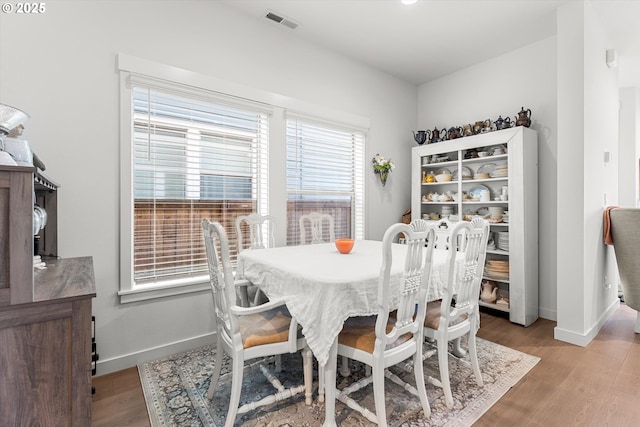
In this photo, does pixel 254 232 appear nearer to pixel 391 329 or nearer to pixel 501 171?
pixel 391 329

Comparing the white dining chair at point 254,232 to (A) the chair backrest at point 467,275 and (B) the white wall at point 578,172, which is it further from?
(B) the white wall at point 578,172

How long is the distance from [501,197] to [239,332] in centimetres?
319

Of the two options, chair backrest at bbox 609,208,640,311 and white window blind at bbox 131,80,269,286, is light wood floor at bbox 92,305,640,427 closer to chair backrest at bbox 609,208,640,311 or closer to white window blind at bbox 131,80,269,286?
chair backrest at bbox 609,208,640,311

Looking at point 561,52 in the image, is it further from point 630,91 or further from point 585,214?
point 630,91

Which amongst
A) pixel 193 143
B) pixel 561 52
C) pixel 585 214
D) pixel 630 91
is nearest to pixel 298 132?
pixel 193 143

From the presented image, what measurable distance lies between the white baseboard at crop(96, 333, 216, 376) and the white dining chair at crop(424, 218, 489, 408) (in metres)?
1.90

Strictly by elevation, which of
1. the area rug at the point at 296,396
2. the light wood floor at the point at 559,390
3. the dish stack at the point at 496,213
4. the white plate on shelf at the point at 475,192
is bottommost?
the light wood floor at the point at 559,390

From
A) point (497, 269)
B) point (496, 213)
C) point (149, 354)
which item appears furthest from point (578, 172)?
point (149, 354)

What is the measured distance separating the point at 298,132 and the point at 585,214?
2794mm

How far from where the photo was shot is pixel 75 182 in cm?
212

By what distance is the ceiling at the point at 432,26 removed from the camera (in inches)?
109

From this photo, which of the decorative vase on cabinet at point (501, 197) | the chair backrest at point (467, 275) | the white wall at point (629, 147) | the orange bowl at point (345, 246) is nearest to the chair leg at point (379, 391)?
the chair backrest at point (467, 275)

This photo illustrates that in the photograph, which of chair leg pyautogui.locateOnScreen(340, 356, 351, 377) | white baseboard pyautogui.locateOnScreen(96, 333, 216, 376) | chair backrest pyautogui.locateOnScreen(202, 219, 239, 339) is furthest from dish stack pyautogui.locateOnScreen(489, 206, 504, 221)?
white baseboard pyautogui.locateOnScreen(96, 333, 216, 376)

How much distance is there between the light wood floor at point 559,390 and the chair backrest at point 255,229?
1.29m
